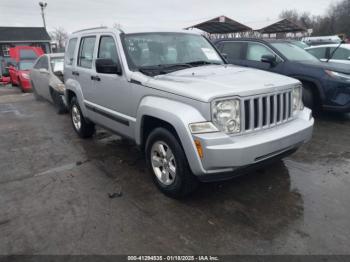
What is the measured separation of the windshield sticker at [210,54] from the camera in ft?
15.6

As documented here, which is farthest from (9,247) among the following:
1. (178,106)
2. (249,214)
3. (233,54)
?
(233,54)

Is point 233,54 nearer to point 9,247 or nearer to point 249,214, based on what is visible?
point 249,214

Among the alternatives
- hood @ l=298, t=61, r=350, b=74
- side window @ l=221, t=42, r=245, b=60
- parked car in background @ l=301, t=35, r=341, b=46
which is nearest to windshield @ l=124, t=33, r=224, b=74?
hood @ l=298, t=61, r=350, b=74

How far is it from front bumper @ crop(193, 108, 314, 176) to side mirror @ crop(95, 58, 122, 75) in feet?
5.44

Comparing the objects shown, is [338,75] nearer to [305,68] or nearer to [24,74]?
[305,68]

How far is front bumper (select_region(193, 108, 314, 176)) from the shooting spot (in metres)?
2.94

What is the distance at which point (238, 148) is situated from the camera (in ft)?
Result: 9.68

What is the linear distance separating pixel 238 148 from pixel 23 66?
13763mm

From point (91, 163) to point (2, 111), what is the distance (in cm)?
612

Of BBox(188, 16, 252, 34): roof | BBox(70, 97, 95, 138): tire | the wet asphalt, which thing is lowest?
the wet asphalt

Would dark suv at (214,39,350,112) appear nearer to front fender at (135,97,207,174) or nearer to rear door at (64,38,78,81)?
rear door at (64,38,78,81)

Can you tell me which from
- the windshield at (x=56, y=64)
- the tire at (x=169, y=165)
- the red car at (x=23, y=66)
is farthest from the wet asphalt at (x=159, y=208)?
the red car at (x=23, y=66)

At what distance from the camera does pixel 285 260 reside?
2570mm

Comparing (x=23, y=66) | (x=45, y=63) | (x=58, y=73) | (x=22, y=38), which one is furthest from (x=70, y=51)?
(x=22, y=38)
